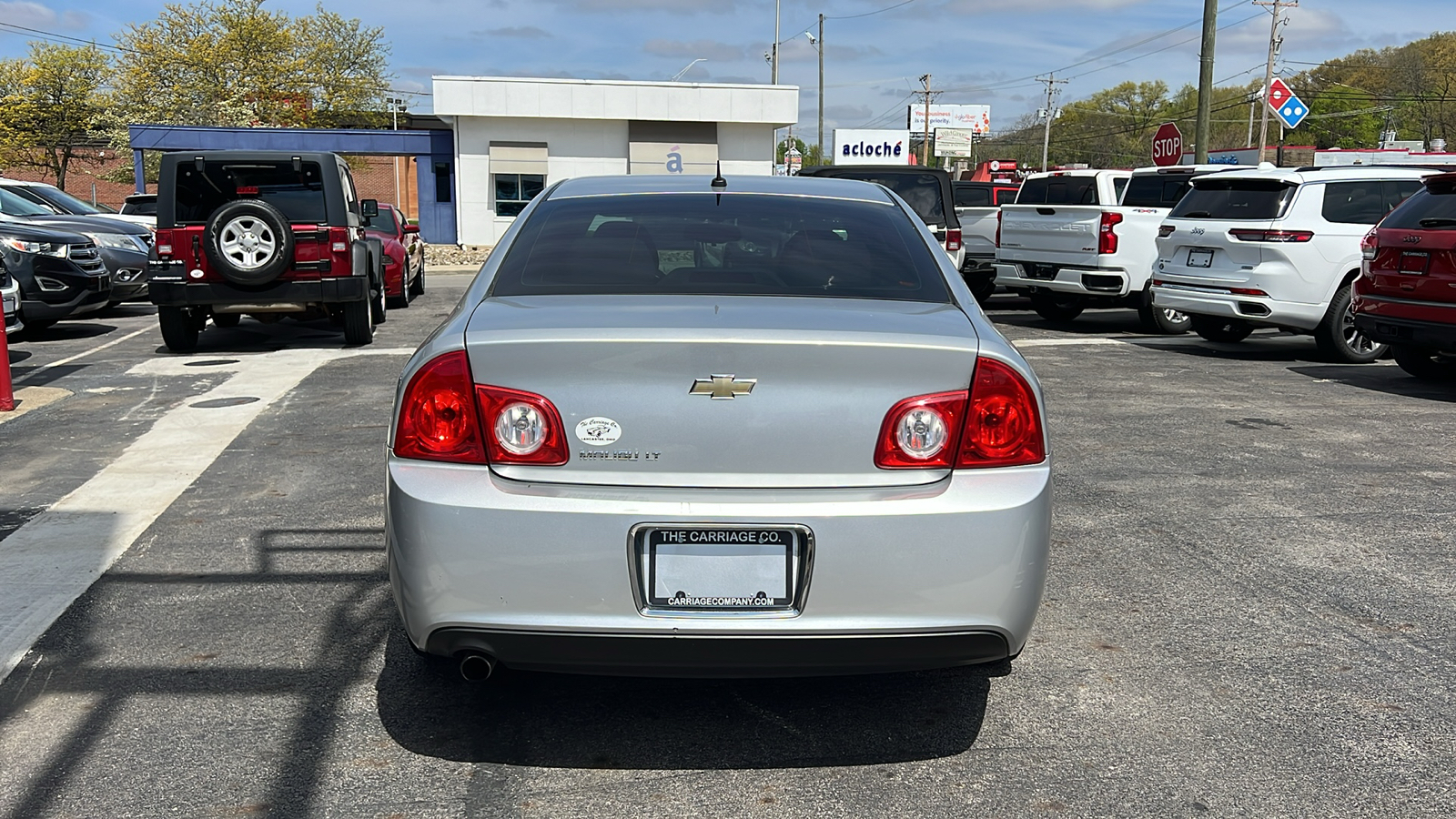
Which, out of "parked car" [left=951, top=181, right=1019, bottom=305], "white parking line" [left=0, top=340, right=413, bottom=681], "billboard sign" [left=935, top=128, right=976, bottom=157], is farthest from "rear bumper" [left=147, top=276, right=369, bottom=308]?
"billboard sign" [left=935, top=128, right=976, bottom=157]

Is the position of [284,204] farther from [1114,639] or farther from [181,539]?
[1114,639]

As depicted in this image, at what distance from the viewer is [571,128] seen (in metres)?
39.3

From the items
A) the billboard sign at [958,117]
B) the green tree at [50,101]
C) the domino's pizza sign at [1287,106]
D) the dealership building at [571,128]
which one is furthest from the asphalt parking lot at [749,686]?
the billboard sign at [958,117]

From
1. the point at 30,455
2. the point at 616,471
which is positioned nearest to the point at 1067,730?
the point at 616,471

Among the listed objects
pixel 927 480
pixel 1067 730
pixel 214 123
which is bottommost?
pixel 1067 730

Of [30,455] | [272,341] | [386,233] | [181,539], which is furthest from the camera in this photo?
[386,233]

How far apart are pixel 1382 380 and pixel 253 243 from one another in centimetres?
994

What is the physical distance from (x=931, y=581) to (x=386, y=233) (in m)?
15.3

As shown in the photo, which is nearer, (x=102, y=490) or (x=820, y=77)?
(x=102, y=490)

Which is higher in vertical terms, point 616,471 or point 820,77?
point 820,77

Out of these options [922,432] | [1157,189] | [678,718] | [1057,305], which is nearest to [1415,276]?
[1157,189]

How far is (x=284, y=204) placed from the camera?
11977mm

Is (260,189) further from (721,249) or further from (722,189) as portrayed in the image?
(721,249)

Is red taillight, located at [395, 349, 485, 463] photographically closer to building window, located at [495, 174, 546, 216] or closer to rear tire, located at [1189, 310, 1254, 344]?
rear tire, located at [1189, 310, 1254, 344]
